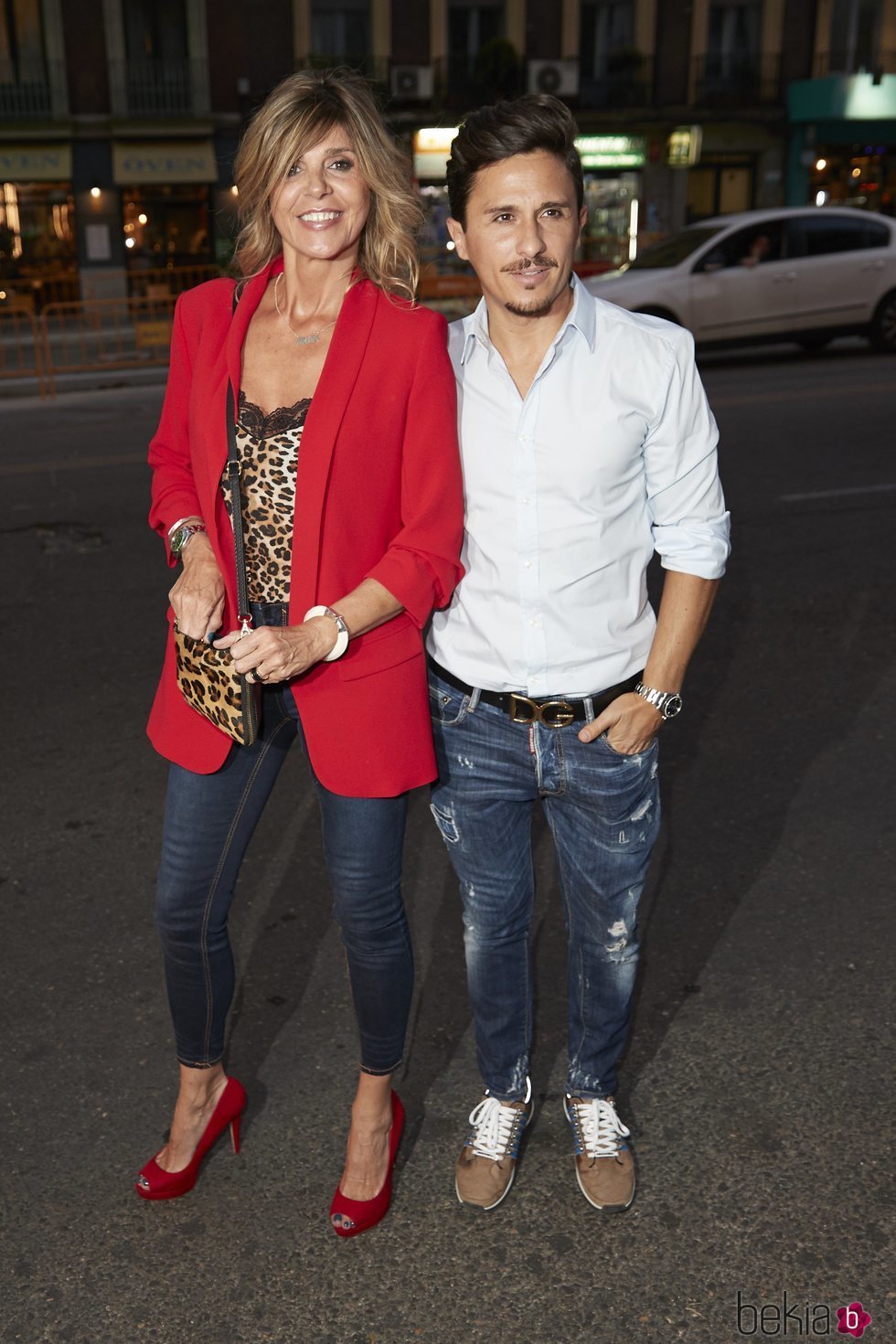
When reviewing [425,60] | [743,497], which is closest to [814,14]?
[425,60]

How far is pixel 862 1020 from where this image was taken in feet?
10.1

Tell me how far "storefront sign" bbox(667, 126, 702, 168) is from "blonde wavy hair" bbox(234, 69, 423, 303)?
3061cm

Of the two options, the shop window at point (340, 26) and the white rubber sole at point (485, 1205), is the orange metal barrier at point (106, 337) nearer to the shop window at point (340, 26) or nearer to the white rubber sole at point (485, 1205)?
the shop window at point (340, 26)

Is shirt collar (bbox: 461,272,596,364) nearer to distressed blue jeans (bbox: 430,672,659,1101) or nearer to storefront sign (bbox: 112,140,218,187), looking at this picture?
distressed blue jeans (bbox: 430,672,659,1101)

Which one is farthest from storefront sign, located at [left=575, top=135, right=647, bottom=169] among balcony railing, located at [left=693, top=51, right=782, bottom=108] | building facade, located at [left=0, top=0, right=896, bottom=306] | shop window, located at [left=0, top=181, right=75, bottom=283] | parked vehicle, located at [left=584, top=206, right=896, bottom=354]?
parked vehicle, located at [left=584, top=206, right=896, bottom=354]

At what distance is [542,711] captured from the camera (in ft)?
7.63

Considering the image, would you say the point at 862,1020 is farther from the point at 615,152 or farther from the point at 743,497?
the point at 615,152

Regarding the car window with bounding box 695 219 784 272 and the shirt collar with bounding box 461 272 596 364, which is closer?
the shirt collar with bounding box 461 272 596 364

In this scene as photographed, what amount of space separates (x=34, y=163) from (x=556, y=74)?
1229cm

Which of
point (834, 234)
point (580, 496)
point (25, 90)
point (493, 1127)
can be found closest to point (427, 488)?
point (580, 496)

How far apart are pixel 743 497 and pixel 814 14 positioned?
28.4 m

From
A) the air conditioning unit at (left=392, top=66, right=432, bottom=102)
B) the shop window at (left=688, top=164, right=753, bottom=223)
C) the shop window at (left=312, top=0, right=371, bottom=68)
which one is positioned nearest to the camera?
the shop window at (left=312, top=0, right=371, bottom=68)

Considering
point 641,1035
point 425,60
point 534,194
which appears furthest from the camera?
point 425,60

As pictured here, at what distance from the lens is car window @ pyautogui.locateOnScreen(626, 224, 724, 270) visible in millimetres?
14283
